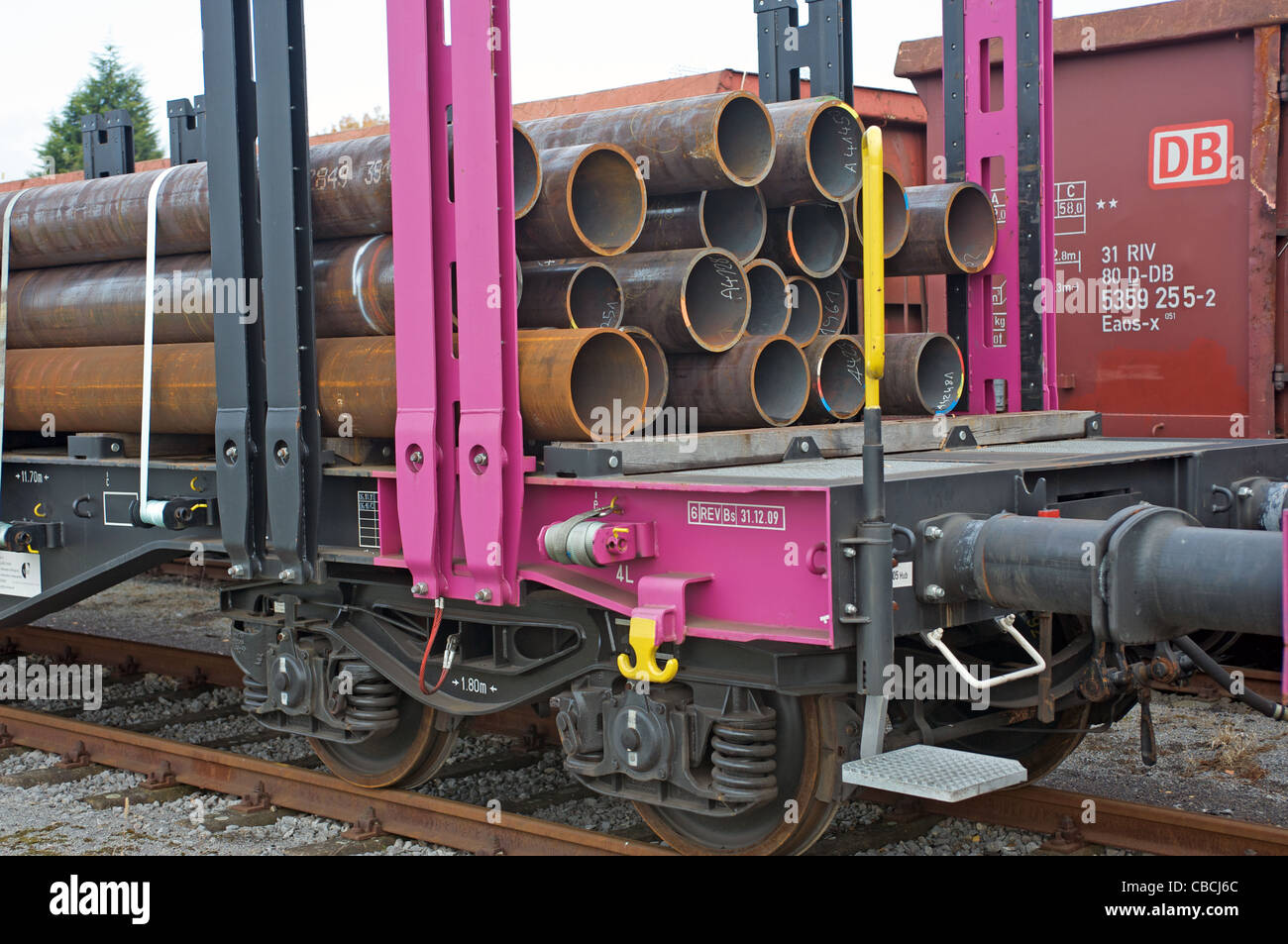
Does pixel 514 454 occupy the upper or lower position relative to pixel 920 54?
lower

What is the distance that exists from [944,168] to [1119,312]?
63.9 inches

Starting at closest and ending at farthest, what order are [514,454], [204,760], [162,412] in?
[514,454] → [162,412] → [204,760]

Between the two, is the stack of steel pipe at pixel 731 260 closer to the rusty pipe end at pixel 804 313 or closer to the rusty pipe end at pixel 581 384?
the rusty pipe end at pixel 804 313

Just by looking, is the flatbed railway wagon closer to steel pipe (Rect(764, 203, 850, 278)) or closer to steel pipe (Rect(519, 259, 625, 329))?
steel pipe (Rect(519, 259, 625, 329))

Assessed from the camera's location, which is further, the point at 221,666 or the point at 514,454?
the point at 221,666

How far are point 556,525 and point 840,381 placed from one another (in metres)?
1.89

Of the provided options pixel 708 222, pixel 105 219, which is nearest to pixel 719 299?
pixel 708 222

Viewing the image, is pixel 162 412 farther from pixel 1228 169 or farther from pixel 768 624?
pixel 1228 169

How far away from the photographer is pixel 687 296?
510 cm

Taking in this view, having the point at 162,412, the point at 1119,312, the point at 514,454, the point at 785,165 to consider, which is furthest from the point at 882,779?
the point at 1119,312

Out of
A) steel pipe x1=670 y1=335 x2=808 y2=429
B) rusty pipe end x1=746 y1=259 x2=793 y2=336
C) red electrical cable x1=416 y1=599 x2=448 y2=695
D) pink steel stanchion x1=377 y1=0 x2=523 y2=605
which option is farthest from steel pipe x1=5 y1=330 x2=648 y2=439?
rusty pipe end x1=746 y1=259 x2=793 y2=336

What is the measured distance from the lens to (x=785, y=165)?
5449 mm

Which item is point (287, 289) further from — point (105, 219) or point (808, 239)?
point (808, 239)

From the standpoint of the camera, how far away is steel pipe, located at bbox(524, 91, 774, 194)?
5.10 metres
